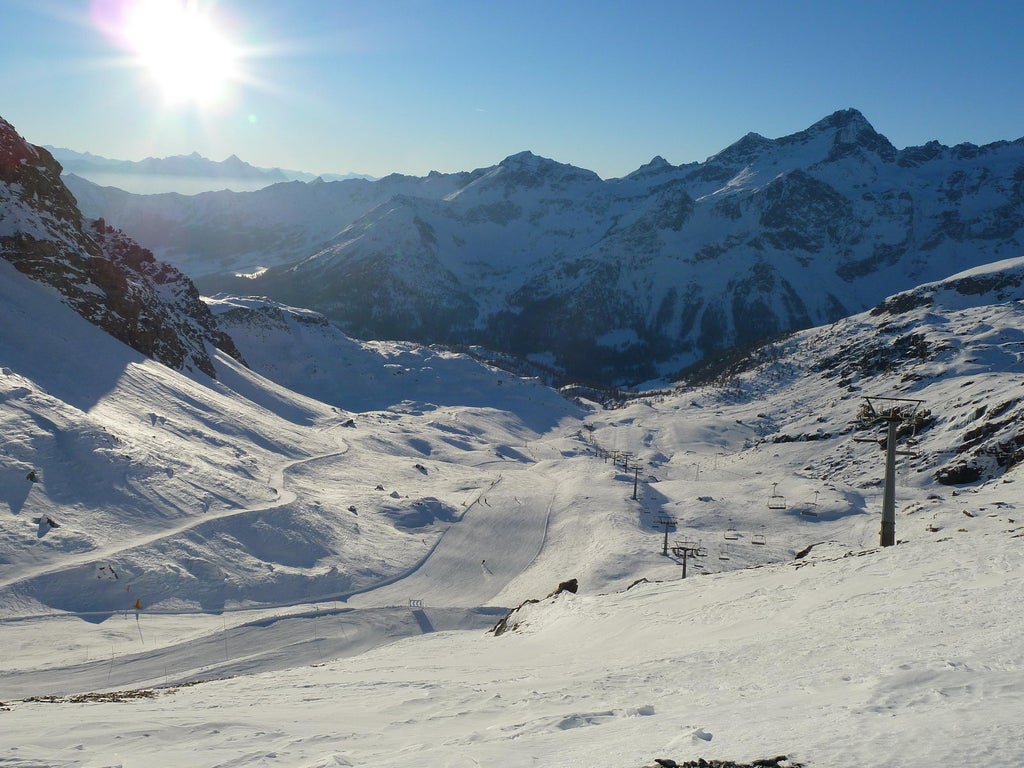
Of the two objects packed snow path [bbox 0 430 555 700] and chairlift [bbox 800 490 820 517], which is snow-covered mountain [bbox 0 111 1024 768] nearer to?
packed snow path [bbox 0 430 555 700]

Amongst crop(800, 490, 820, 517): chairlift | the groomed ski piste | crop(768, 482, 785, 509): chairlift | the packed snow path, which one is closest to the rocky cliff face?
the groomed ski piste

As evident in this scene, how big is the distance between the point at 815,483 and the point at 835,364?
303 ft

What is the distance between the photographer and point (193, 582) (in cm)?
A: 4806

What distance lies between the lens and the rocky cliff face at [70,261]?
82.8m

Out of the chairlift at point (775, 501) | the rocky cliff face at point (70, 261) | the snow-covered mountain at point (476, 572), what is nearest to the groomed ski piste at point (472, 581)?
the snow-covered mountain at point (476, 572)

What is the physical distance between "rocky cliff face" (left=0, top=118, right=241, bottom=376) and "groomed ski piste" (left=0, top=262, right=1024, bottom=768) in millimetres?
4661

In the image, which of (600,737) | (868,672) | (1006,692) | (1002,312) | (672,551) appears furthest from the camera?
(1002,312)

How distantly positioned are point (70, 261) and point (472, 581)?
65.8 m

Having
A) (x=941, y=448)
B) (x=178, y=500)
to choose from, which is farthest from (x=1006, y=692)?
(x=941, y=448)

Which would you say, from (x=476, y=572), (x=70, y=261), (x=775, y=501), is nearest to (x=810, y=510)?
(x=775, y=501)

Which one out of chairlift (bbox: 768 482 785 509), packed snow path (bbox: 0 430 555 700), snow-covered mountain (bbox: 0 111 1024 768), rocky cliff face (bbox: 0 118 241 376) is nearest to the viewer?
snow-covered mountain (bbox: 0 111 1024 768)

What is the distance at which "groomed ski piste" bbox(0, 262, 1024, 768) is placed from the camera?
1326 cm

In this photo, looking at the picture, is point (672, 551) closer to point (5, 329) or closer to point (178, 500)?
point (178, 500)

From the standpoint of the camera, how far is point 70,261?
287ft
